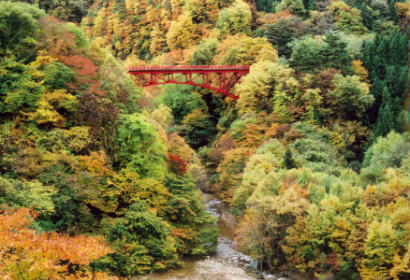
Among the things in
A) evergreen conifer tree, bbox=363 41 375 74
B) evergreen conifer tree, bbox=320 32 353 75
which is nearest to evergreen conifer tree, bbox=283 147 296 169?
evergreen conifer tree, bbox=320 32 353 75

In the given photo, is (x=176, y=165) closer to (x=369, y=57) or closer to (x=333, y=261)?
(x=333, y=261)

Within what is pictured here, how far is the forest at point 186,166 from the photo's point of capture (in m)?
20.0

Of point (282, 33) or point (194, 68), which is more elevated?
point (282, 33)

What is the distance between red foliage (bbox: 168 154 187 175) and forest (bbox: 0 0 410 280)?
0.07 m

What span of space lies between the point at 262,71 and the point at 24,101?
81.0 ft

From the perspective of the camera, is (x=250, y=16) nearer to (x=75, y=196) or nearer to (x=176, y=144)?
(x=176, y=144)

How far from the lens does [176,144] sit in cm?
3256

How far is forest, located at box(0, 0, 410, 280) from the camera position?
20.0 meters

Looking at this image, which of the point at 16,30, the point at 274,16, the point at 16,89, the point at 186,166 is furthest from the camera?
the point at 274,16

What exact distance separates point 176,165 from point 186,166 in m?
1.97

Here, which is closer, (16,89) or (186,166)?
(16,89)

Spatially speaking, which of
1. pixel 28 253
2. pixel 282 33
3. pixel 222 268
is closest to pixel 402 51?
pixel 282 33

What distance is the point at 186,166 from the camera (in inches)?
1189

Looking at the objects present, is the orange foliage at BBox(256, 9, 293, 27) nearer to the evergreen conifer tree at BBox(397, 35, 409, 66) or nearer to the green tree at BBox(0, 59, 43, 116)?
the evergreen conifer tree at BBox(397, 35, 409, 66)
